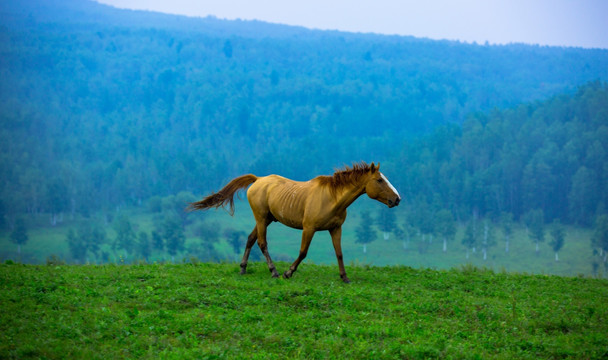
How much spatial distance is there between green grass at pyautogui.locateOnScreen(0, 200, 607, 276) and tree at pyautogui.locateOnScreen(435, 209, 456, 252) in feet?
5.65

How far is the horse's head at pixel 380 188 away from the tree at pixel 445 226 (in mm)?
141693

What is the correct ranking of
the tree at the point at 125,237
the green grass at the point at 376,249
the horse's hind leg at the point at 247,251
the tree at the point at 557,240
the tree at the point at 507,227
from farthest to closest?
1. the tree at the point at 125,237
2. the tree at the point at 507,227
3. the tree at the point at 557,240
4. the green grass at the point at 376,249
5. the horse's hind leg at the point at 247,251

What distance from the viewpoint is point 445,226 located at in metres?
154

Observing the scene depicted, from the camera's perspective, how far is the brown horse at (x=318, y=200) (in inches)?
647

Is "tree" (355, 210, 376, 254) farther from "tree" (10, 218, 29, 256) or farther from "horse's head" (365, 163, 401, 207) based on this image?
"horse's head" (365, 163, 401, 207)

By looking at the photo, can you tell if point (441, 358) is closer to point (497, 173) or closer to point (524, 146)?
point (497, 173)

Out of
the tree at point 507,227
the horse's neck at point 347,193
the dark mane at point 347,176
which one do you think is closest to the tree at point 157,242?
the tree at point 507,227

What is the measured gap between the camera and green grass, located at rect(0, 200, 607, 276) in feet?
445

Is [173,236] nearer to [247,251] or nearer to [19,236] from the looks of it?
[19,236]

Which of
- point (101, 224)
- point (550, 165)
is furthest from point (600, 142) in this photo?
point (101, 224)

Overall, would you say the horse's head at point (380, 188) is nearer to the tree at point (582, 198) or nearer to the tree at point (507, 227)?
the tree at point (507, 227)

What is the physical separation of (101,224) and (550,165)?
14025 cm

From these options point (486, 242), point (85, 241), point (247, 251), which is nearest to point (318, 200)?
point (247, 251)

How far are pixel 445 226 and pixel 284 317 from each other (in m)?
147
